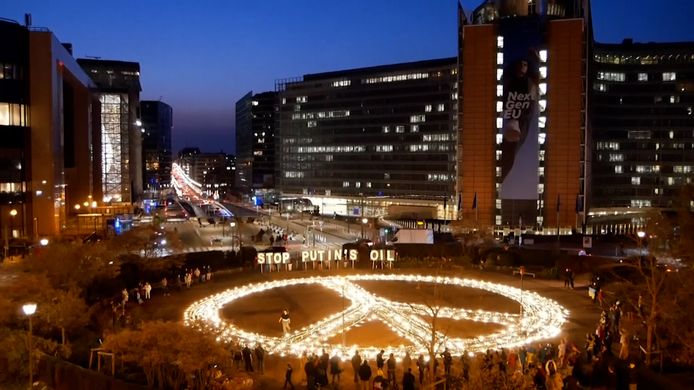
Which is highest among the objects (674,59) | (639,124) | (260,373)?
(674,59)

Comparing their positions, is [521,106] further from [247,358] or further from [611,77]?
[247,358]

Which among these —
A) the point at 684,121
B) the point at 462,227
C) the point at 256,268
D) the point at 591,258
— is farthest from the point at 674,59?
the point at 256,268

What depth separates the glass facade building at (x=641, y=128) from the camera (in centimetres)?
11506

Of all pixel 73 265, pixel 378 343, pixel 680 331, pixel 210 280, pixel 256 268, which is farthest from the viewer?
pixel 256 268

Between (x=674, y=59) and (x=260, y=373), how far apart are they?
390ft

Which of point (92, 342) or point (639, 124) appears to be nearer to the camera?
point (92, 342)

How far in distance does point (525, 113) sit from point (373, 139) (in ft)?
165

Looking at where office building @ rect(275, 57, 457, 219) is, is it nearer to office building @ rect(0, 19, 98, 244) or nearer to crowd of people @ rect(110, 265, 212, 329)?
office building @ rect(0, 19, 98, 244)

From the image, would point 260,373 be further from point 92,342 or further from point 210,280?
point 210,280

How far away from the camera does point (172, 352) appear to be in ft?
62.6

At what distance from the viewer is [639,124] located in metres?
116

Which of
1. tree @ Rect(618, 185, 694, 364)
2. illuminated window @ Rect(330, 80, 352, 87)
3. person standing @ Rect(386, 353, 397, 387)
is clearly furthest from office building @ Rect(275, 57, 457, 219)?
person standing @ Rect(386, 353, 397, 387)

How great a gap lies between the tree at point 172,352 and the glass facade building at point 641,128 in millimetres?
109047

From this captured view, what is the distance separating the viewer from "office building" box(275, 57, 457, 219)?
13038cm
